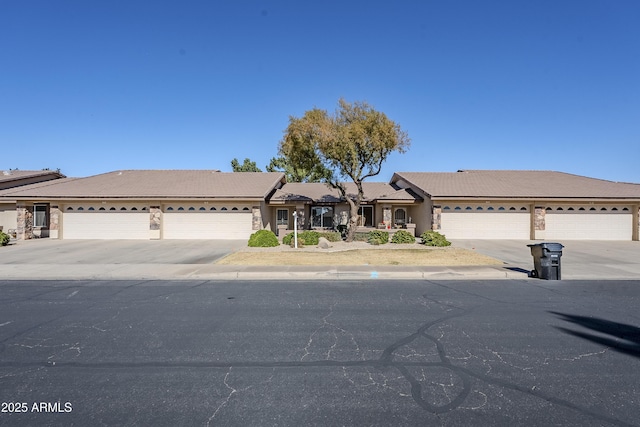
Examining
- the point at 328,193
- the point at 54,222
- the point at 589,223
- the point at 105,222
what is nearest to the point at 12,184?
the point at 54,222

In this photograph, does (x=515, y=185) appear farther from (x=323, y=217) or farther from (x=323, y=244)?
(x=323, y=244)

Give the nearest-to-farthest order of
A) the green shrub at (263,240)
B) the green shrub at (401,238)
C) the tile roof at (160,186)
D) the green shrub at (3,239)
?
the green shrub at (263,240)
the green shrub at (3,239)
the green shrub at (401,238)
the tile roof at (160,186)

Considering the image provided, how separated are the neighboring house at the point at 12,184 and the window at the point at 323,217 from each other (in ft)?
67.5

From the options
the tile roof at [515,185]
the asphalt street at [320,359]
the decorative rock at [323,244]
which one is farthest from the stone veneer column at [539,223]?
the asphalt street at [320,359]

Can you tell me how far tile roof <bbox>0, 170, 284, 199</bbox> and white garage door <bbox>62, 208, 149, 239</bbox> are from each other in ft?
4.52

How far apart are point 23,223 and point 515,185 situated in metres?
36.6

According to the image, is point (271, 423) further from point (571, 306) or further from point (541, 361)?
point (571, 306)

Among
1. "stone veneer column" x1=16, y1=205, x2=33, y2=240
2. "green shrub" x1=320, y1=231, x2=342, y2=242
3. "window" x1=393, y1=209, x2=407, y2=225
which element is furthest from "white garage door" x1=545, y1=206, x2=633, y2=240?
"stone veneer column" x1=16, y1=205, x2=33, y2=240

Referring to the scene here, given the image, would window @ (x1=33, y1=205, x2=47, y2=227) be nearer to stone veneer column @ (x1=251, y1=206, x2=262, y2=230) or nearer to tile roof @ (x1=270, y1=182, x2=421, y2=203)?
stone veneer column @ (x1=251, y1=206, x2=262, y2=230)

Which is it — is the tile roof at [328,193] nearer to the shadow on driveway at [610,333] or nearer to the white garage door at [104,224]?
the white garage door at [104,224]

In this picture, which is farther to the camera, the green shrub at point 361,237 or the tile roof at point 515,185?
the tile roof at point 515,185

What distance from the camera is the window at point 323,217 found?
89.4ft

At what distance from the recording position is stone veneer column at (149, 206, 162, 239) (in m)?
23.7

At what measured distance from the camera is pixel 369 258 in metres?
14.5
